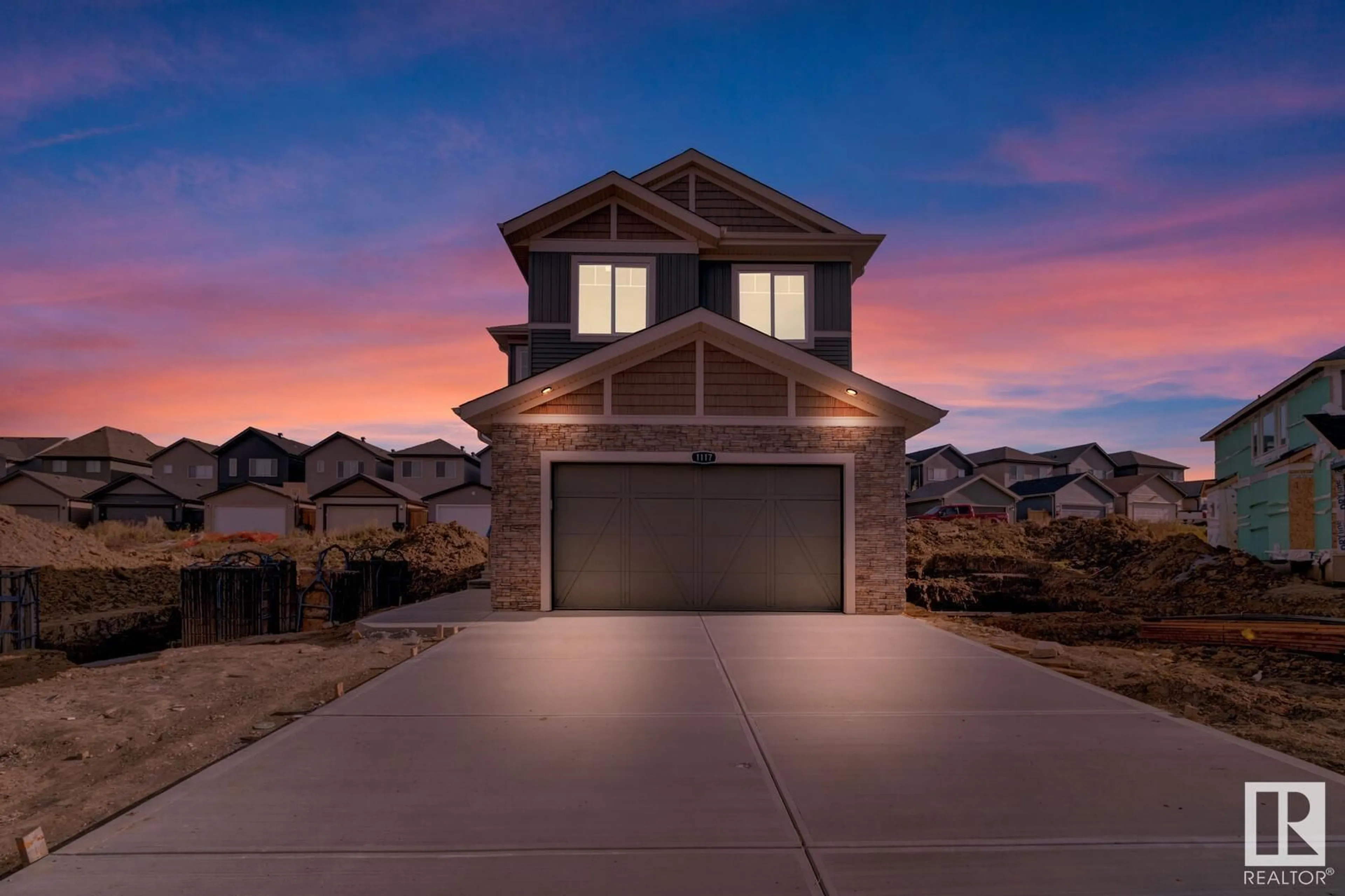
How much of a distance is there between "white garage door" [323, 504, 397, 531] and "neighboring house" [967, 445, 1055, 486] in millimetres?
48575

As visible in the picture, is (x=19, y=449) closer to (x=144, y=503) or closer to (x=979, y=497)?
(x=144, y=503)

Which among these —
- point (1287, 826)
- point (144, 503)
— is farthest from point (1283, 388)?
point (144, 503)

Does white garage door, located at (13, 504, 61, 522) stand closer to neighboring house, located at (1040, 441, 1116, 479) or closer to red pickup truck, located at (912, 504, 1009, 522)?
red pickup truck, located at (912, 504, 1009, 522)

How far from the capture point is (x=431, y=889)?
437 centimetres

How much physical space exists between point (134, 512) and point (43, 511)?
5.09 m

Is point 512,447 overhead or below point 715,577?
overhead

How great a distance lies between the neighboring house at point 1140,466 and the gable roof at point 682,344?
73395mm

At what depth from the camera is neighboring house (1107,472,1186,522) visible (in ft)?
207

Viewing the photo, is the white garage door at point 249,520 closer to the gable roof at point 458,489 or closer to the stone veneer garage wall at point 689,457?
the gable roof at point 458,489

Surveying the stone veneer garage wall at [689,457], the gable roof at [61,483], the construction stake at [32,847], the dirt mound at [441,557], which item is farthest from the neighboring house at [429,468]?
the construction stake at [32,847]

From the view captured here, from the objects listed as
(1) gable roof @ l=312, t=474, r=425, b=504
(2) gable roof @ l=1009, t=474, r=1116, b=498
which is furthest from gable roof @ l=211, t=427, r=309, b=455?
(2) gable roof @ l=1009, t=474, r=1116, b=498

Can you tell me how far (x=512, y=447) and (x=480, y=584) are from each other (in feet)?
25.4

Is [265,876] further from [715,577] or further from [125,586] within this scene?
[125,586]

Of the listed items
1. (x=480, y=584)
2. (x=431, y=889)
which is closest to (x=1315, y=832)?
(x=431, y=889)
